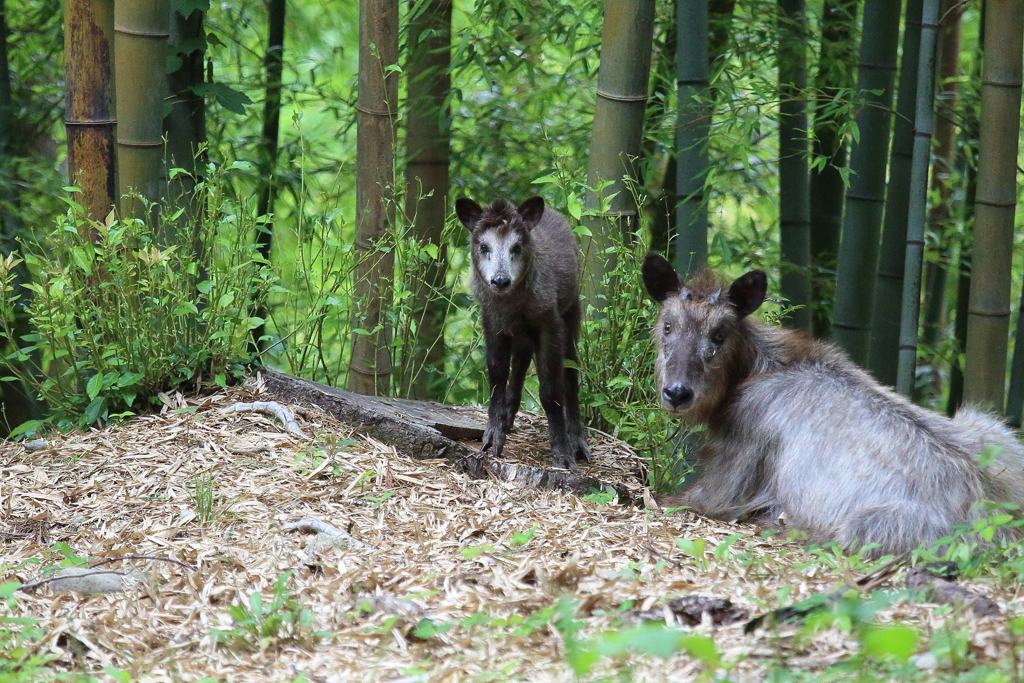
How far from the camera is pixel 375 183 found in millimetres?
5664

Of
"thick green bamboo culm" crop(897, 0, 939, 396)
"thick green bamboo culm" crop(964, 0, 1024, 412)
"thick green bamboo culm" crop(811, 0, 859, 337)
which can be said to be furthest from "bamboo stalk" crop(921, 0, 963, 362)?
Answer: "thick green bamboo culm" crop(964, 0, 1024, 412)

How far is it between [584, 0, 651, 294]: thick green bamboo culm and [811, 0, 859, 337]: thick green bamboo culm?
2.84m

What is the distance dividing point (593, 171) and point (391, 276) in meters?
1.37

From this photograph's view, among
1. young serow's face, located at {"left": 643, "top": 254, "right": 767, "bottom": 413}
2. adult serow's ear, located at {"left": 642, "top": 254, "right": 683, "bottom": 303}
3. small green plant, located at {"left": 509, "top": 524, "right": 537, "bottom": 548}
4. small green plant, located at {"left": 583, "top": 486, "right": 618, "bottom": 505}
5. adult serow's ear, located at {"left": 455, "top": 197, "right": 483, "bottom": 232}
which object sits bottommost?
small green plant, located at {"left": 583, "top": 486, "right": 618, "bottom": 505}

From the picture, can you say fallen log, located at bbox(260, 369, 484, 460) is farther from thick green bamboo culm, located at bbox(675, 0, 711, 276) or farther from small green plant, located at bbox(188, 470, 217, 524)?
thick green bamboo culm, located at bbox(675, 0, 711, 276)

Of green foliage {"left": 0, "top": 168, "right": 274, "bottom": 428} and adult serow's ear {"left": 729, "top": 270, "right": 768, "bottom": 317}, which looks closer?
adult serow's ear {"left": 729, "top": 270, "right": 768, "bottom": 317}

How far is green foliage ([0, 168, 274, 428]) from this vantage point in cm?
478

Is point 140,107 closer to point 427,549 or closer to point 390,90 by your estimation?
point 390,90

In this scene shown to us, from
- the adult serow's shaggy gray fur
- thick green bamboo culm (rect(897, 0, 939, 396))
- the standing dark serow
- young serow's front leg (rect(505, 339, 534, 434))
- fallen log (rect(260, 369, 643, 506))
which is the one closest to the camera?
the adult serow's shaggy gray fur

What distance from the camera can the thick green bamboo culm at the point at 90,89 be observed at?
5094 millimetres

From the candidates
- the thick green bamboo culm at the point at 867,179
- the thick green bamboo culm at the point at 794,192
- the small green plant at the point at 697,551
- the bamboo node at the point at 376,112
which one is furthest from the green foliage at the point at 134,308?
the thick green bamboo culm at the point at 794,192

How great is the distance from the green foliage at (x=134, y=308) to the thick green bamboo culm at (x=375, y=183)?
666 millimetres

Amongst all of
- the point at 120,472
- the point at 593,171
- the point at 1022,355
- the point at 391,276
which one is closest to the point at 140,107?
the point at 391,276

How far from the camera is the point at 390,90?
5559 mm
